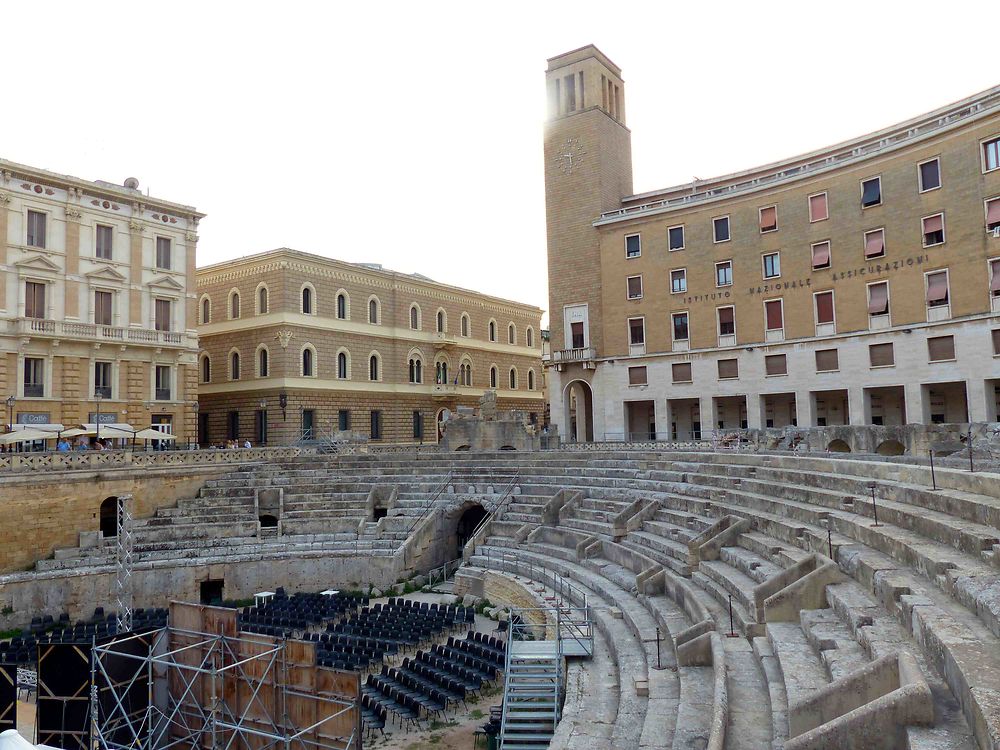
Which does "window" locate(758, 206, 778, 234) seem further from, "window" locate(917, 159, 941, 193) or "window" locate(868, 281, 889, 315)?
"window" locate(917, 159, 941, 193)

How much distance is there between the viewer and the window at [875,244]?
3102 centimetres

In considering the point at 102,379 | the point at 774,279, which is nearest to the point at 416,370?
the point at 102,379

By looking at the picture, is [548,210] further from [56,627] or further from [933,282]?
[56,627]

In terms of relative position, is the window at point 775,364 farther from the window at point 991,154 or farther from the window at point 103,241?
the window at point 103,241

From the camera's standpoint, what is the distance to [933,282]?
29.4 metres

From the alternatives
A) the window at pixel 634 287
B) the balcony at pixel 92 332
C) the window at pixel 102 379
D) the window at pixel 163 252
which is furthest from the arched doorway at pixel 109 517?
the window at pixel 634 287

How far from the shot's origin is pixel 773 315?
34.5 meters

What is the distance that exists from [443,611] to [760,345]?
21733 millimetres

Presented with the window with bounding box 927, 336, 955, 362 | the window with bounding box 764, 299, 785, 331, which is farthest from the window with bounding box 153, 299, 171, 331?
the window with bounding box 927, 336, 955, 362

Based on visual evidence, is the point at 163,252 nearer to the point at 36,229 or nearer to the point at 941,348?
the point at 36,229

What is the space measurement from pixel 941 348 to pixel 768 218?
9697 millimetres

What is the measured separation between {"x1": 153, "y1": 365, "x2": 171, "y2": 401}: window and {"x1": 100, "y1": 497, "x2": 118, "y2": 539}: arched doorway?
7.49 meters

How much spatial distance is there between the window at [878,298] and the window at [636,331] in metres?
10.9

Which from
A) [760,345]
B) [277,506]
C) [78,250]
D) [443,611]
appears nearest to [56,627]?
[277,506]
